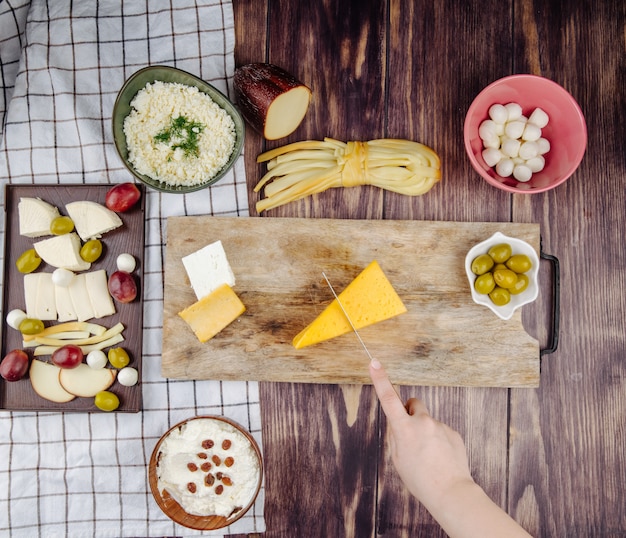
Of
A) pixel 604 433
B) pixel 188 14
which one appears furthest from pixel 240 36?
pixel 604 433

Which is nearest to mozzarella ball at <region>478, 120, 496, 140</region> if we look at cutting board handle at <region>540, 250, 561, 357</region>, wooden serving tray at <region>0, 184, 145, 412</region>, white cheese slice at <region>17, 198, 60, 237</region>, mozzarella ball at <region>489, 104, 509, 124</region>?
mozzarella ball at <region>489, 104, 509, 124</region>

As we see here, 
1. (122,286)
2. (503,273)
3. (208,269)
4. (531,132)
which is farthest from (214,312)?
(531,132)

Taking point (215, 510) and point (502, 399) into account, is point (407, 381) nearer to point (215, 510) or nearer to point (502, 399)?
point (502, 399)

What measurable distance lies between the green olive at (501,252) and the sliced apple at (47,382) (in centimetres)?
119

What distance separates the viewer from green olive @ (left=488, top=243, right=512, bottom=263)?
1355 millimetres

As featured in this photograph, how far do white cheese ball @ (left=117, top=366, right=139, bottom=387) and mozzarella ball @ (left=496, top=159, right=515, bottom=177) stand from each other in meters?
1.12

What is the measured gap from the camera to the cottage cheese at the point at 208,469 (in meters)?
1.44

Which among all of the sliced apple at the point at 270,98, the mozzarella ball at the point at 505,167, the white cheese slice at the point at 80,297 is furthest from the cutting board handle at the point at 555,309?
the white cheese slice at the point at 80,297

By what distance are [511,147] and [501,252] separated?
28 centimetres

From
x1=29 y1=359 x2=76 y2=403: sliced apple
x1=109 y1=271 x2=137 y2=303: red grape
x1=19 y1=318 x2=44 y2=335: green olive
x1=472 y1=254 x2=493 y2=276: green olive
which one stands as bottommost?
x1=29 y1=359 x2=76 y2=403: sliced apple

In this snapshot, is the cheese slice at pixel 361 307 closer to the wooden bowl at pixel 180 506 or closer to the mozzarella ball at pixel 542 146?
the wooden bowl at pixel 180 506

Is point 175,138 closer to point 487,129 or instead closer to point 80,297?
point 80,297

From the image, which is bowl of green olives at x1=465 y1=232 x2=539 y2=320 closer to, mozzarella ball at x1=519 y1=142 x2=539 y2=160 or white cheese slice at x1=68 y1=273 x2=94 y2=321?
mozzarella ball at x1=519 y1=142 x2=539 y2=160

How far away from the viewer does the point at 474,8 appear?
5.08ft
